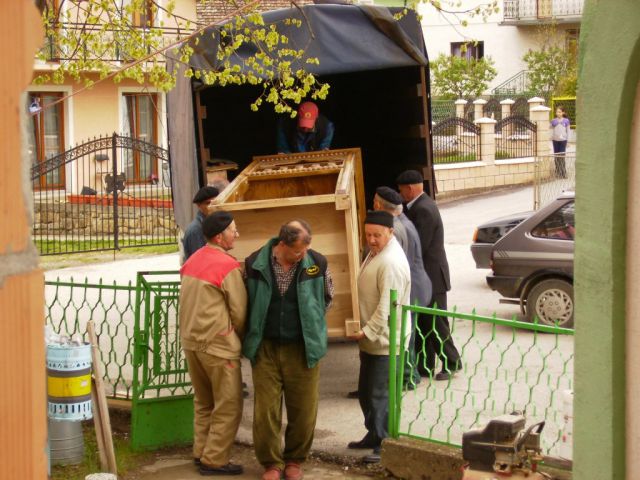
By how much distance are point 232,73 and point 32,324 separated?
8.39m

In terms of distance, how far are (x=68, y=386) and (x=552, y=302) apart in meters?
6.38

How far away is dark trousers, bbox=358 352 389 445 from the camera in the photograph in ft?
25.5

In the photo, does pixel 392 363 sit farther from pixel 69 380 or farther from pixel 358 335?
pixel 69 380

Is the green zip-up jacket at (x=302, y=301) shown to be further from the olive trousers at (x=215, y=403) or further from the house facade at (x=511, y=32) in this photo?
the house facade at (x=511, y=32)

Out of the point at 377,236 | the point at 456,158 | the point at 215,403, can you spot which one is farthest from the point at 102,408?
the point at 456,158

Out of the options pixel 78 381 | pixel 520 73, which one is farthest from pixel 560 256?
pixel 520 73

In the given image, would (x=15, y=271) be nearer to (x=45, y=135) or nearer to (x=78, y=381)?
(x=78, y=381)

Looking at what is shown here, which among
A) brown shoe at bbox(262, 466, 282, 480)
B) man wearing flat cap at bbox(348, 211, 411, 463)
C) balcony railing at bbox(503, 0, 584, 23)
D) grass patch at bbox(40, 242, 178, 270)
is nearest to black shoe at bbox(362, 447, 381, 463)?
man wearing flat cap at bbox(348, 211, 411, 463)

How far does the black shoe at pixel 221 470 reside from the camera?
24.7 feet

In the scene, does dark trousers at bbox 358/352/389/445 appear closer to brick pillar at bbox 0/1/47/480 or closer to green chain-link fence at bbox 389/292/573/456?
green chain-link fence at bbox 389/292/573/456

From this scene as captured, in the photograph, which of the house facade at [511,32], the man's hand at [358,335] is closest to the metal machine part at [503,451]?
the man's hand at [358,335]

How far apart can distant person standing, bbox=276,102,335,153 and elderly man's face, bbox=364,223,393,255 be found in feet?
13.4

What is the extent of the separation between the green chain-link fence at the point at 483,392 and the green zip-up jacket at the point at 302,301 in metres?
0.59

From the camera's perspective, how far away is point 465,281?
1577 cm
